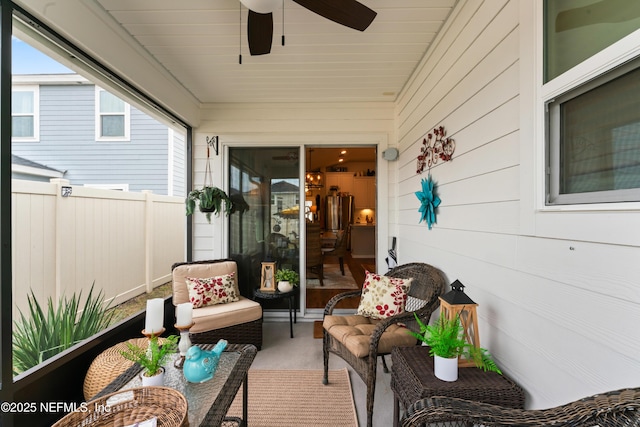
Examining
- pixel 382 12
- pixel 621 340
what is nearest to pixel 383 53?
pixel 382 12

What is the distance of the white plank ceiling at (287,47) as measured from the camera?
1912 millimetres

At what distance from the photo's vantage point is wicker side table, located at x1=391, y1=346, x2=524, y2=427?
121 cm

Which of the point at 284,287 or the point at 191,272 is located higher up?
the point at 191,272

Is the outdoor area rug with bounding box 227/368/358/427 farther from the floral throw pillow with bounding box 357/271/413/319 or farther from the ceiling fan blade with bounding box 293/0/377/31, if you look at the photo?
the ceiling fan blade with bounding box 293/0/377/31

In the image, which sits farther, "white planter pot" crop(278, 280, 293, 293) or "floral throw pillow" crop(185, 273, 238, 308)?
"white planter pot" crop(278, 280, 293, 293)

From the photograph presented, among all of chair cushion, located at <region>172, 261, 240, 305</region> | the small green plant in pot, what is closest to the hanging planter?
the small green plant in pot

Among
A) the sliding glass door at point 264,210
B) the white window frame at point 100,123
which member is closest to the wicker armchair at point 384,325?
the sliding glass door at point 264,210

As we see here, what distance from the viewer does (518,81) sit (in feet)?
4.22

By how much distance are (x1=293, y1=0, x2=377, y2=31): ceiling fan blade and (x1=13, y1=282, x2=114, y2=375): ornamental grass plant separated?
8.05 feet

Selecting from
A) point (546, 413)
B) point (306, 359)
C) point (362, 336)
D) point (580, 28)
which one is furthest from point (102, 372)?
point (580, 28)

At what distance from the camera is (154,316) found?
136 cm

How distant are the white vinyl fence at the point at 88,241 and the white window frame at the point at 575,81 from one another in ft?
9.45

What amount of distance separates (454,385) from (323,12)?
1993mm

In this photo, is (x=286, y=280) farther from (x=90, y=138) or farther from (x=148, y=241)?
(x=90, y=138)
